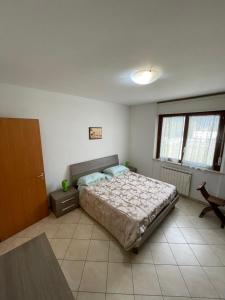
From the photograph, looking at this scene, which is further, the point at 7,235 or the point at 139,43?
the point at 7,235

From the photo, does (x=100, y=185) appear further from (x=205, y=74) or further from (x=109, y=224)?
(x=205, y=74)

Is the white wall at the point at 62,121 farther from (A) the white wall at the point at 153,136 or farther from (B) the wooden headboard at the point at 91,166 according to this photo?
(A) the white wall at the point at 153,136

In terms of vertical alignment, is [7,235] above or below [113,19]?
below

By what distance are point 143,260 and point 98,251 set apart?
0.66 meters

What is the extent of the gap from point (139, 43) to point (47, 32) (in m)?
0.77

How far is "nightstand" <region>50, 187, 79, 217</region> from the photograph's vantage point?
2652 mm

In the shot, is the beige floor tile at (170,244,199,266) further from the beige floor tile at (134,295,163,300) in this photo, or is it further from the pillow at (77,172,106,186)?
Answer: the pillow at (77,172,106,186)

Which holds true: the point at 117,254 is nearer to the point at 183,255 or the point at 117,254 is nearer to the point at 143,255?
the point at 143,255

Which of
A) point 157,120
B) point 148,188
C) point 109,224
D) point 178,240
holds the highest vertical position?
point 157,120

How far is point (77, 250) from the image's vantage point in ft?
6.52

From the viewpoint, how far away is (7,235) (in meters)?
2.19

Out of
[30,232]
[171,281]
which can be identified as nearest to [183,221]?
[171,281]

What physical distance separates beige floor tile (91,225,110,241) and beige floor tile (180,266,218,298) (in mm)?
1147

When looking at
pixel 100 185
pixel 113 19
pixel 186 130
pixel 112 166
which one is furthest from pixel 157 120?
pixel 113 19
